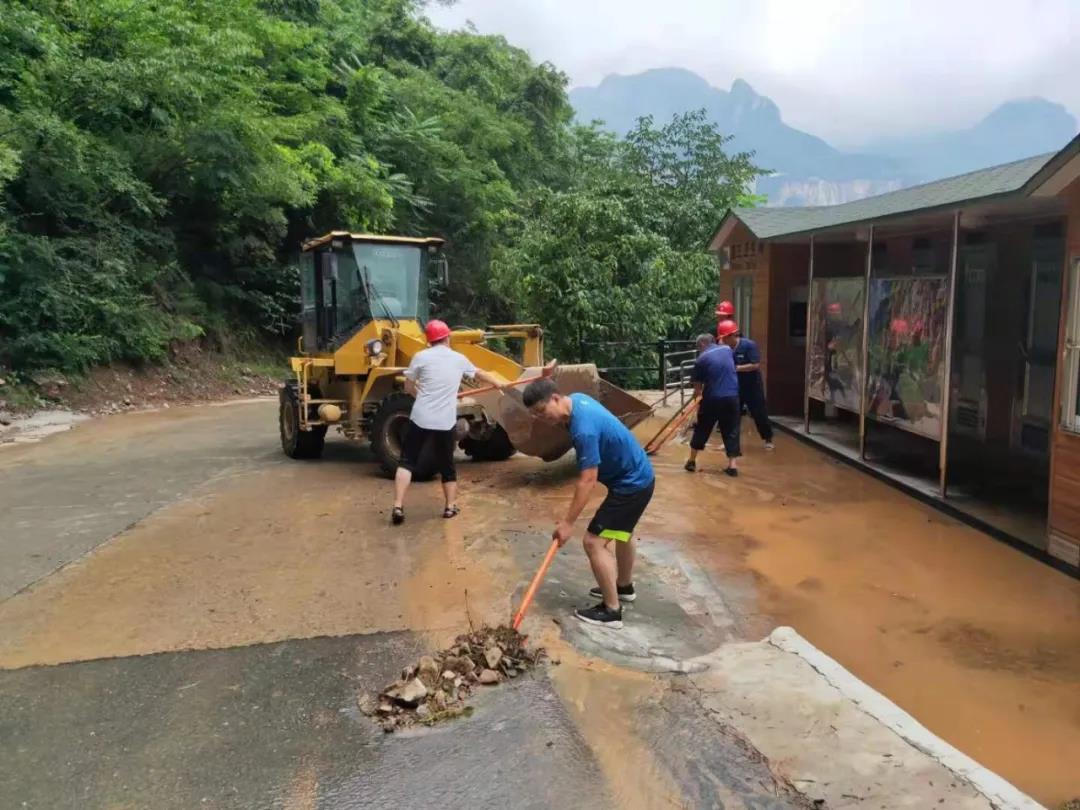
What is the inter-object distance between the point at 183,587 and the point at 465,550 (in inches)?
73.7

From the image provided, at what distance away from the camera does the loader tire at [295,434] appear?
9984 mm

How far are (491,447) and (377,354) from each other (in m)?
1.66

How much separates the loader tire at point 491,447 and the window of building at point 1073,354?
18.2ft

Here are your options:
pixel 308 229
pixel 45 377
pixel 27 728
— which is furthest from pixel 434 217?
pixel 27 728

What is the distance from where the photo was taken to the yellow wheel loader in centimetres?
880

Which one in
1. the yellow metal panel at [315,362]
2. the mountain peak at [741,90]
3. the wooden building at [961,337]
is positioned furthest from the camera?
the mountain peak at [741,90]

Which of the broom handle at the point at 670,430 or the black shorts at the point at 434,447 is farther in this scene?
the broom handle at the point at 670,430

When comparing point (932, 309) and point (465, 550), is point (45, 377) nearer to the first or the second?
point (465, 550)

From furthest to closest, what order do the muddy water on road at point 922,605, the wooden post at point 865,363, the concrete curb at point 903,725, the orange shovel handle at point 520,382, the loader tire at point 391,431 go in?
1. the wooden post at point 865,363
2. the loader tire at point 391,431
3. the orange shovel handle at point 520,382
4. the muddy water on road at point 922,605
5. the concrete curb at point 903,725

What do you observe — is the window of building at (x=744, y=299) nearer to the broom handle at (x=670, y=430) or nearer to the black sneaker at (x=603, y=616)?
the broom handle at (x=670, y=430)

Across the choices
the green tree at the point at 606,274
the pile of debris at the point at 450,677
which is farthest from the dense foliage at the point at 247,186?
the pile of debris at the point at 450,677

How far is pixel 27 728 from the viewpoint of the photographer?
3.71 m

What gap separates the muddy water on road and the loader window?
361cm

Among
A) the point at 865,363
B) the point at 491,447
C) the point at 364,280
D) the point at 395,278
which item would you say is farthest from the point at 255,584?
the point at 865,363
